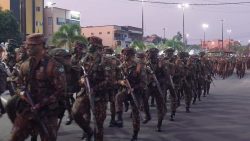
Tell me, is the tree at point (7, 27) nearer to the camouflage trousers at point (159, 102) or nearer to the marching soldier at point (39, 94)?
the camouflage trousers at point (159, 102)

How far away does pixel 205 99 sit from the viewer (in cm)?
1819

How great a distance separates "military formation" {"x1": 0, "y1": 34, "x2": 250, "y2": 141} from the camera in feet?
18.2

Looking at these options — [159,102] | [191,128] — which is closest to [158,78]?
[159,102]

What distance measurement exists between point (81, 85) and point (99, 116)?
638 millimetres

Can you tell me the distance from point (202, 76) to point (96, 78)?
10112 mm

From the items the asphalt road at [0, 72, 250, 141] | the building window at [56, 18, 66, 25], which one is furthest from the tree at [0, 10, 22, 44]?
the asphalt road at [0, 72, 250, 141]

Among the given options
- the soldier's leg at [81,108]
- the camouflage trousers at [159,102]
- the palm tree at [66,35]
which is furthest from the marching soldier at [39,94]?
the palm tree at [66,35]

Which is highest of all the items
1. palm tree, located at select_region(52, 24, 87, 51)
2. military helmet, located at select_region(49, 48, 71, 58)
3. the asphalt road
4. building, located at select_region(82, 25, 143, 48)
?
building, located at select_region(82, 25, 143, 48)

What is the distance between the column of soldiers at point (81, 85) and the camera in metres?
5.55

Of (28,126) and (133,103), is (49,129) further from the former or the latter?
(133,103)

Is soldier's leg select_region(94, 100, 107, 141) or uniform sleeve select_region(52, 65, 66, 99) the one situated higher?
uniform sleeve select_region(52, 65, 66, 99)

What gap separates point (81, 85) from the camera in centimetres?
766

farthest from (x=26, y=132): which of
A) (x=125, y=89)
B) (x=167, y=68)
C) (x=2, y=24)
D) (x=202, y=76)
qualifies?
(x=2, y=24)

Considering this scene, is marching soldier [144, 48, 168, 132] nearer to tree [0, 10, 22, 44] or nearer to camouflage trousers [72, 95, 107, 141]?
camouflage trousers [72, 95, 107, 141]
